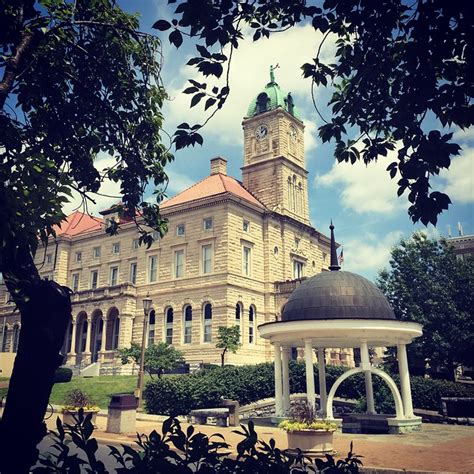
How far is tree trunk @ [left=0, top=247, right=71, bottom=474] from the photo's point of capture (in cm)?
412

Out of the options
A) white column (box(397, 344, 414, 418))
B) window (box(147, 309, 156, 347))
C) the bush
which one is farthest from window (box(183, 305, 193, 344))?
white column (box(397, 344, 414, 418))

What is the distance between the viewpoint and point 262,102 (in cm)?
5494

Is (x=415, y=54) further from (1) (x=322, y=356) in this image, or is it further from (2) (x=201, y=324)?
(2) (x=201, y=324)

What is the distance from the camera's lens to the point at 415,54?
5492 millimetres

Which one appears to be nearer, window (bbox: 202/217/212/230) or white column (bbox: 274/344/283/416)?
white column (bbox: 274/344/283/416)

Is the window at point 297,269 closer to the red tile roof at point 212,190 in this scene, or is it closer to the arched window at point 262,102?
the red tile roof at point 212,190

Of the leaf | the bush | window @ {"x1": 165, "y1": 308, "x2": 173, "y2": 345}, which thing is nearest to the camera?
the leaf

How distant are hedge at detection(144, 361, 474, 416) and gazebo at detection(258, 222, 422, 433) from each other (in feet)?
14.1

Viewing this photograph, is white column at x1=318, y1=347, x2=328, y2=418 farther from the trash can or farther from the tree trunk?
the tree trunk

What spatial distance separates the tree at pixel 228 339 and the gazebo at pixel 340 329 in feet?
49.0

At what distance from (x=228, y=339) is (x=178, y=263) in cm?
1192

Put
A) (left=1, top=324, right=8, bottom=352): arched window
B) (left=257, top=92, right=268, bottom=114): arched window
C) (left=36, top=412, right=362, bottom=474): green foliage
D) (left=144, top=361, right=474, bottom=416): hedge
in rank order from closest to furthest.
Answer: (left=36, top=412, right=362, bottom=474): green foliage
(left=144, top=361, right=474, bottom=416): hedge
(left=257, top=92, right=268, bottom=114): arched window
(left=1, top=324, right=8, bottom=352): arched window

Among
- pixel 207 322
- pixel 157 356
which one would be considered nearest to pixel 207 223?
pixel 207 322

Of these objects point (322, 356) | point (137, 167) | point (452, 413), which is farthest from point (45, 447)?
point (452, 413)
